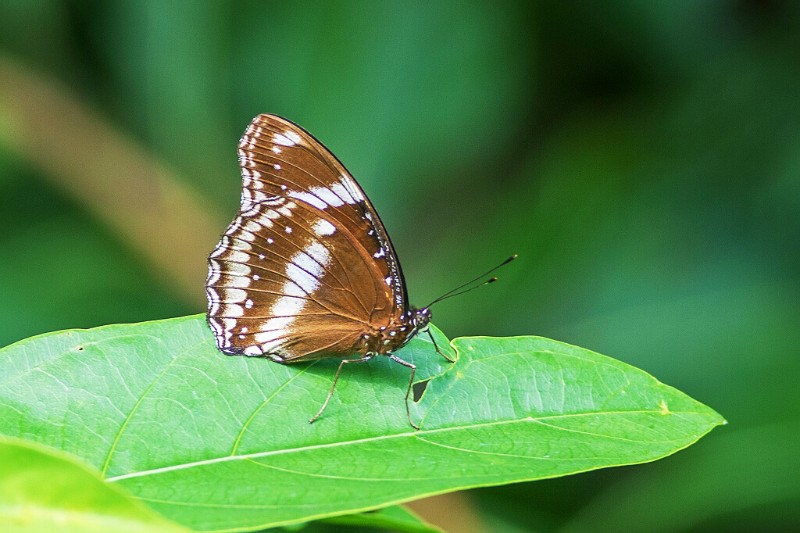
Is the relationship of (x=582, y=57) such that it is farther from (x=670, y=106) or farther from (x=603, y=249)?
(x=603, y=249)

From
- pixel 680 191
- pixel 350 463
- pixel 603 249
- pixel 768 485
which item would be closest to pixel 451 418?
pixel 350 463

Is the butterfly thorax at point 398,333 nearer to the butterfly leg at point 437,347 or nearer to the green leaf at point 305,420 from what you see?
the butterfly leg at point 437,347

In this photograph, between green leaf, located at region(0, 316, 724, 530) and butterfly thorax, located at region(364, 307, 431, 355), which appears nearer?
green leaf, located at region(0, 316, 724, 530)

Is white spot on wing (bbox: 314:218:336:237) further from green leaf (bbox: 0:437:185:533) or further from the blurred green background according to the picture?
the blurred green background

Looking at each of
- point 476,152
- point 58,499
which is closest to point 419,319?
point 58,499

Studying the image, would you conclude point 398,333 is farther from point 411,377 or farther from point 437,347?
point 411,377

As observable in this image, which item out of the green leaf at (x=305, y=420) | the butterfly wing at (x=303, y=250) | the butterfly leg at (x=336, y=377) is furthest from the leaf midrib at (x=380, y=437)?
the butterfly wing at (x=303, y=250)

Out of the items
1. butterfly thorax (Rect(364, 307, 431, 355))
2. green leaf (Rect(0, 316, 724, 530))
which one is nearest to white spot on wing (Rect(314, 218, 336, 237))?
butterfly thorax (Rect(364, 307, 431, 355))
